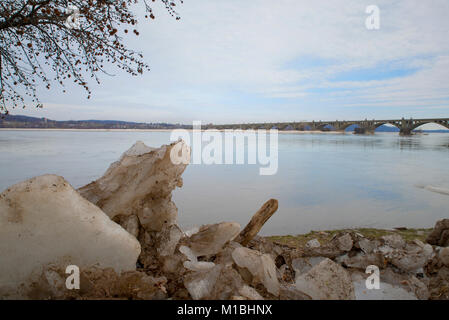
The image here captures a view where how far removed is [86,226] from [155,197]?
1.29 meters

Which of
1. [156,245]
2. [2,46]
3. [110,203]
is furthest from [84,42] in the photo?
[156,245]

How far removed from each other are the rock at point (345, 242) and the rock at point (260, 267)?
6.50 ft

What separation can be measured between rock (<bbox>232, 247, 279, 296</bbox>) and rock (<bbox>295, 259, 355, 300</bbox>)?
0.82 feet

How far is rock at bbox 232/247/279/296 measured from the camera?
2.50 m

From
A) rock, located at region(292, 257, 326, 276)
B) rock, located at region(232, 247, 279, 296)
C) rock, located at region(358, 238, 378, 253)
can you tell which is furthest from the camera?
rock, located at region(358, 238, 378, 253)

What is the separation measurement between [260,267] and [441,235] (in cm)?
429

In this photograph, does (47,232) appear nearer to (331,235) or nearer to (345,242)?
(345,242)

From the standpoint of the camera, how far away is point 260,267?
259cm
